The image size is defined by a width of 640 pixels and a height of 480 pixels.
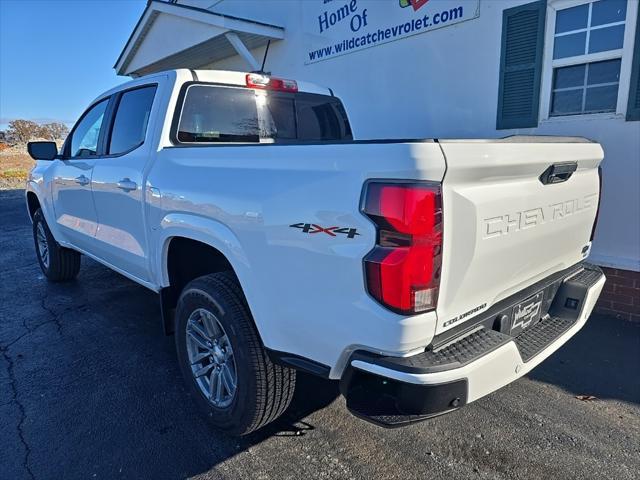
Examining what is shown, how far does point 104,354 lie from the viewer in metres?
3.72

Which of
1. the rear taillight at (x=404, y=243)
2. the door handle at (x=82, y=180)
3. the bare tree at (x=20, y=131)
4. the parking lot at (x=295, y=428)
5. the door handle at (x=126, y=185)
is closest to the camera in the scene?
the rear taillight at (x=404, y=243)

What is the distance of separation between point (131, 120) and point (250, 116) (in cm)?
95

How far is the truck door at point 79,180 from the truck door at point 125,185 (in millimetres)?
226

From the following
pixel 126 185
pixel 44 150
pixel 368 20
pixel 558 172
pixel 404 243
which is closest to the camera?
Result: pixel 404 243

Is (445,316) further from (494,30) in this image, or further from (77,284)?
(77,284)

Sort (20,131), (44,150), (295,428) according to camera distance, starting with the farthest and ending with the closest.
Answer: (20,131) → (44,150) → (295,428)

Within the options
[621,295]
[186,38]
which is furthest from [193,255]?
[186,38]

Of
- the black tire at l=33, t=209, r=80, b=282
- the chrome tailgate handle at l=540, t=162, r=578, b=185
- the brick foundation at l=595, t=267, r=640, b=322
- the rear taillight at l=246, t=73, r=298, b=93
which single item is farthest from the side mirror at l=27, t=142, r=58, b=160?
the brick foundation at l=595, t=267, r=640, b=322

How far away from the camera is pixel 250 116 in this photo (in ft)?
11.4

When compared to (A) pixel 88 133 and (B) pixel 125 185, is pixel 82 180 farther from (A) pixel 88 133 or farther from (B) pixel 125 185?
(B) pixel 125 185

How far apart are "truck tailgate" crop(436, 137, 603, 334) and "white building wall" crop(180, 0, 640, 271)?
207 cm

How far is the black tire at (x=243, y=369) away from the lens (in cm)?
236

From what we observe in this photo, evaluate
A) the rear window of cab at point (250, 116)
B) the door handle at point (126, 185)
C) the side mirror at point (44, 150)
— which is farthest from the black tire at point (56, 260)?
the rear window of cab at point (250, 116)

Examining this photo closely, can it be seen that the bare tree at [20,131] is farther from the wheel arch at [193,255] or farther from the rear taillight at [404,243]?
the rear taillight at [404,243]
